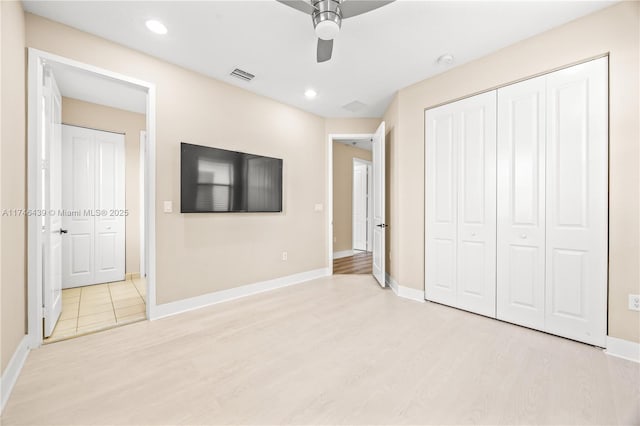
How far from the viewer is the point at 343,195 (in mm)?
6242

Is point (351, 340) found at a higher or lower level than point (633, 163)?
lower

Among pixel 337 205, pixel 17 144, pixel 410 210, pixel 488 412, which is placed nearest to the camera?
pixel 488 412

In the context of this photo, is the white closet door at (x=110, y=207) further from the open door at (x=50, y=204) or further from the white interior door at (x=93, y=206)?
the open door at (x=50, y=204)

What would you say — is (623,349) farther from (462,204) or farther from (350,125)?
(350,125)

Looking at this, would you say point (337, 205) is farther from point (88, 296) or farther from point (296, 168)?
point (88, 296)

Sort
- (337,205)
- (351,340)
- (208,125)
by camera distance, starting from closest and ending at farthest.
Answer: (351,340) → (208,125) → (337,205)

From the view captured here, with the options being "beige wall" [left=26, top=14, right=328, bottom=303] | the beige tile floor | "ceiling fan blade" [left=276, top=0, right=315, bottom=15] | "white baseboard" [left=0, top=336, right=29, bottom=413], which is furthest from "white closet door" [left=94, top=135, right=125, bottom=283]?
"ceiling fan blade" [left=276, top=0, right=315, bottom=15]

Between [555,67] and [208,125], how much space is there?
11.5 feet

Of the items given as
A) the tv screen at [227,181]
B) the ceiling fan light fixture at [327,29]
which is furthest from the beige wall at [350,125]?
the ceiling fan light fixture at [327,29]

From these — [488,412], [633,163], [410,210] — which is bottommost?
[488,412]

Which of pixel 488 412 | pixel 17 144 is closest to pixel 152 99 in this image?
pixel 17 144

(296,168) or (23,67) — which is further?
(296,168)

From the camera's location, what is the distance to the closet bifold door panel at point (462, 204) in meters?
2.78

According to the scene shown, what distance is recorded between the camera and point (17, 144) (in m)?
1.92
